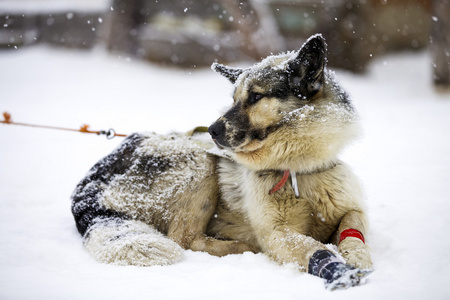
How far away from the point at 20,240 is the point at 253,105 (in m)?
2.32

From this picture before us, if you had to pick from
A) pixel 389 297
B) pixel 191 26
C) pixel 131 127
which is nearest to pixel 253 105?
pixel 389 297

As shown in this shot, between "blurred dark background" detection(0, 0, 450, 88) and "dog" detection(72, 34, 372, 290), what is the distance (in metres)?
9.69

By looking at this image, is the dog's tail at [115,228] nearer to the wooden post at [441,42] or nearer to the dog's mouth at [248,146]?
the dog's mouth at [248,146]

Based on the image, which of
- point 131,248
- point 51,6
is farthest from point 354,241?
point 51,6

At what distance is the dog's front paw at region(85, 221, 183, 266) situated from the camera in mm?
2609

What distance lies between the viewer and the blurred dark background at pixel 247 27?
1250 cm

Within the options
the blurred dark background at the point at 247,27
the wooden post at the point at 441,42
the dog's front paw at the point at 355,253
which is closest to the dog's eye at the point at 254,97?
the dog's front paw at the point at 355,253

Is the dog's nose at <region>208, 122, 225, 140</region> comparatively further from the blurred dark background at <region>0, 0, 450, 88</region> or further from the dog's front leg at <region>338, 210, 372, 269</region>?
the blurred dark background at <region>0, 0, 450, 88</region>

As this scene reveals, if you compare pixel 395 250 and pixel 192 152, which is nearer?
pixel 395 250

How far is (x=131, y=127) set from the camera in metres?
7.61

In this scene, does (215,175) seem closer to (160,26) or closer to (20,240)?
(20,240)

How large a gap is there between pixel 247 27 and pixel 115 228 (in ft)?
34.7

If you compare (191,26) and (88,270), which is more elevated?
(191,26)

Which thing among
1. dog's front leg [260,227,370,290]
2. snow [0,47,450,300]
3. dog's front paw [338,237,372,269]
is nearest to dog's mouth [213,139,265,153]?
dog's front leg [260,227,370,290]
